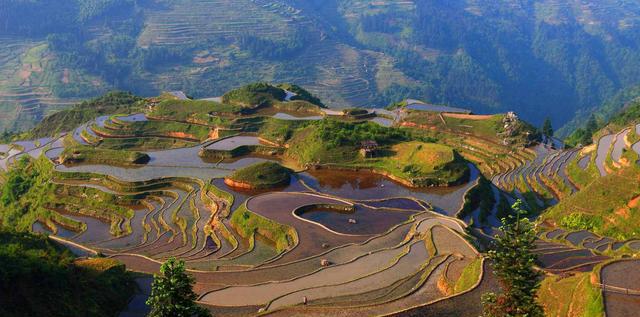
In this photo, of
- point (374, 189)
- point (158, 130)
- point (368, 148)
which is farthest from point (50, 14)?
point (374, 189)

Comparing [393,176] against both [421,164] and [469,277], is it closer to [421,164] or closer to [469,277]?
[421,164]

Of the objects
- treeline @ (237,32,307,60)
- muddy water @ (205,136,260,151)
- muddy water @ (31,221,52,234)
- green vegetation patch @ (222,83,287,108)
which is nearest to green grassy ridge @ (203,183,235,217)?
muddy water @ (205,136,260,151)

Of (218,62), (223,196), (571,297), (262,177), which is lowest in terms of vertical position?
(218,62)

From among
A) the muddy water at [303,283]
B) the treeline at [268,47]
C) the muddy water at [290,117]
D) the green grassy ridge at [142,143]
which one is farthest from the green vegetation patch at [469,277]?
the treeline at [268,47]

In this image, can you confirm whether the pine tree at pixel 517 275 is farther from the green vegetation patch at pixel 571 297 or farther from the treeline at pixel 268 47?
the treeline at pixel 268 47

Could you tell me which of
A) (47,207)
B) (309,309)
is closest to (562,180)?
(309,309)

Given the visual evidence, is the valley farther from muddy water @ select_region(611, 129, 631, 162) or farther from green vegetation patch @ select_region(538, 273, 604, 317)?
muddy water @ select_region(611, 129, 631, 162)
